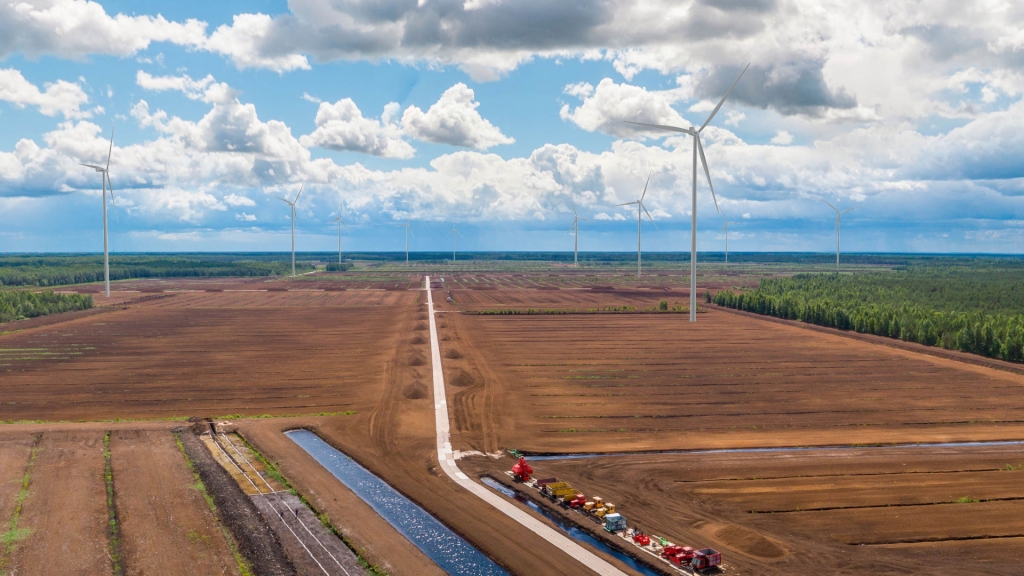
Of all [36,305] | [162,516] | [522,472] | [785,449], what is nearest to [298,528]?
[162,516]

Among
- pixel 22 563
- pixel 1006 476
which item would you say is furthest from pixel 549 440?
pixel 22 563

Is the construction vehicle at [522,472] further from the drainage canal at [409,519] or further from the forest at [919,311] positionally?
the forest at [919,311]

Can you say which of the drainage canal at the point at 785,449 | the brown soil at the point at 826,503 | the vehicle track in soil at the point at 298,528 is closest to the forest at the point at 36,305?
the vehicle track in soil at the point at 298,528

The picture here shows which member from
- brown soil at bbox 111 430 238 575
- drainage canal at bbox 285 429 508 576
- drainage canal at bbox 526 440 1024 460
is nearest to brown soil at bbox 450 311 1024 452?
drainage canal at bbox 526 440 1024 460

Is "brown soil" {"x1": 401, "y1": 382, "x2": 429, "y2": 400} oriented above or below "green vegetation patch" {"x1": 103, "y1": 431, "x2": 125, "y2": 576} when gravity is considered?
above

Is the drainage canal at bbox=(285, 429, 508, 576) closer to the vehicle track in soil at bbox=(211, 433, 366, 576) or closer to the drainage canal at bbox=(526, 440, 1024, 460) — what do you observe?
the vehicle track in soil at bbox=(211, 433, 366, 576)

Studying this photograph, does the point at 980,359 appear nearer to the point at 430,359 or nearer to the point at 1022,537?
the point at 1022,537
